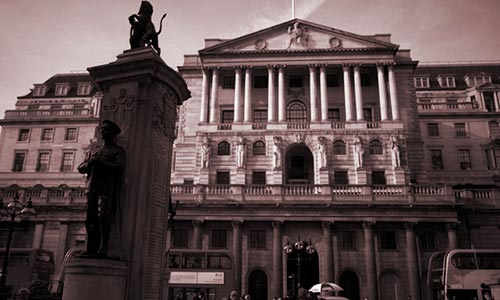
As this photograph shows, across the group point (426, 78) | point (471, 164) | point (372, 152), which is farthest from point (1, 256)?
point (426, 78)

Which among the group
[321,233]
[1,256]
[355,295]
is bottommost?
[355,295]

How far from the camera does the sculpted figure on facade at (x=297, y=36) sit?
150 feet

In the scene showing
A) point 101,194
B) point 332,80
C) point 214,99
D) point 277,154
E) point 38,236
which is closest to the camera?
point 101,194

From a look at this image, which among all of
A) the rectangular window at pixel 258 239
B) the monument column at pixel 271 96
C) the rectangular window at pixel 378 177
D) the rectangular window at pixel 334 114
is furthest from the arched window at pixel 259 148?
the rectangular window at pixel 378 177

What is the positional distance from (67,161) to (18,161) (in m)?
7.11

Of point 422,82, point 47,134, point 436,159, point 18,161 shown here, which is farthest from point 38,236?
point 422,82

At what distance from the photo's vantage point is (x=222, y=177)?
137 feet

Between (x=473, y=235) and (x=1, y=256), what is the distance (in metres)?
38.8

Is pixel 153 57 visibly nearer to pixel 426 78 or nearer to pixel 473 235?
pixel 473 235

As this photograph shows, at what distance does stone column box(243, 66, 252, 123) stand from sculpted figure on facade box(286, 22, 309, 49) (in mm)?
5435

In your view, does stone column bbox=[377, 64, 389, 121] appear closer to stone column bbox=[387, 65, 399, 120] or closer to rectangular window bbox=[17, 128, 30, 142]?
stone column bbox=[387, 65, 399, 120]

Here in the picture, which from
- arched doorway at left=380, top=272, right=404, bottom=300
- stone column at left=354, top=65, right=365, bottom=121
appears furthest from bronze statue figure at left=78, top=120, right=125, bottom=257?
stone column at left=354, top=65, right=365, bottom=121

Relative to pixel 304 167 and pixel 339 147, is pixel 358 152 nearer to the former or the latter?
pixel 339 147

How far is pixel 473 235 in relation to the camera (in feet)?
119
